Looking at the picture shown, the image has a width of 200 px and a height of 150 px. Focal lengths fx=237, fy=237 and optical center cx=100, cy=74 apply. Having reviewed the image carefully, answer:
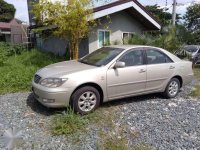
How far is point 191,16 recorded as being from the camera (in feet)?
118

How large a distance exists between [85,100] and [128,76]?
48.6 inches

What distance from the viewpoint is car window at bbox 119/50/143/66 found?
5.79 m

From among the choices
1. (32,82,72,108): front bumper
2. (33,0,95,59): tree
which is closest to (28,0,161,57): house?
(33,0,95,59): tree

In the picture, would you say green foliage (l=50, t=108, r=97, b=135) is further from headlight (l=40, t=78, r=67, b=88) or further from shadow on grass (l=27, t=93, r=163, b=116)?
headlight (l=40, t=78, r=67, b=88)

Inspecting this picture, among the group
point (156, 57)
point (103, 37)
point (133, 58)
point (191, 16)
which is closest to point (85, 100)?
point (133, 58)

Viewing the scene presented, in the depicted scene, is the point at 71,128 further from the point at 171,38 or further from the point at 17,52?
the point at 17,52

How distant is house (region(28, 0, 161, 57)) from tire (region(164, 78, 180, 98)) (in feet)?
16.9

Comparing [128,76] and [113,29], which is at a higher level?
[113,29]

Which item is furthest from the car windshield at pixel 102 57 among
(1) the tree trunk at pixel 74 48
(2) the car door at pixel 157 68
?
(1) the tree trunk at pixel 74 48

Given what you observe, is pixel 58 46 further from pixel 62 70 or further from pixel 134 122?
pixel 134 122

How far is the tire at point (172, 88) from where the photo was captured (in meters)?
6.59

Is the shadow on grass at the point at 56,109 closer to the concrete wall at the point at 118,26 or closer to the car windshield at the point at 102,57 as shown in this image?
the car windshield at the point at 102,57

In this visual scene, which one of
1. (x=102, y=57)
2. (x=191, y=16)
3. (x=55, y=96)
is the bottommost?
(x=55, y=96)

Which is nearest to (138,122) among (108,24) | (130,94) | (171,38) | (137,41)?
(130,94)
